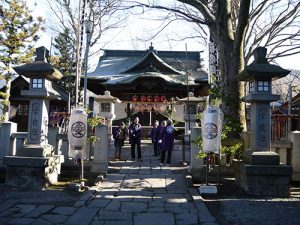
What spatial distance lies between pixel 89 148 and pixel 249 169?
18.2 ft

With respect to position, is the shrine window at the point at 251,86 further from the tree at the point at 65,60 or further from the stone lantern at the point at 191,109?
the tree at the point at 65,60

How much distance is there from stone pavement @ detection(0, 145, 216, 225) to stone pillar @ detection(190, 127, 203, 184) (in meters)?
0.36

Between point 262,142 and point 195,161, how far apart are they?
2.29 m

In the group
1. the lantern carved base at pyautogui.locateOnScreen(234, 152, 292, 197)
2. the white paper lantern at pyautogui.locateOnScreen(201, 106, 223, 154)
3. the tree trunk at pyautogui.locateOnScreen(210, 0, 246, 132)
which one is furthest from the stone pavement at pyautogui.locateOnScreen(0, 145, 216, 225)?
the tree trunk at pyautogui.locateOnScreen(210, 0, 246, 132)

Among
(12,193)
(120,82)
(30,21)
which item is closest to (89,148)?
(12,193)

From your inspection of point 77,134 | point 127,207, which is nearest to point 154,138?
point 77,134

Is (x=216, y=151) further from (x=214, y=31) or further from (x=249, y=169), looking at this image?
(x=214, y=31)

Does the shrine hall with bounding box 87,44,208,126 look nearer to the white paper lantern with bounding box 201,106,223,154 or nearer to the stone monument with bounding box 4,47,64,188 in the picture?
the stone monument with bounding box 4,47,64,188

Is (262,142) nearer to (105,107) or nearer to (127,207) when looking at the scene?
(127,207)

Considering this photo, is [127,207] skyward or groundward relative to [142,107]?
groundward

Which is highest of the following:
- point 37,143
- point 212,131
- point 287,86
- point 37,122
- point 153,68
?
point 287,86

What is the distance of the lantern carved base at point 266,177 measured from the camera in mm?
7965

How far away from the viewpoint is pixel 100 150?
10.2 metres

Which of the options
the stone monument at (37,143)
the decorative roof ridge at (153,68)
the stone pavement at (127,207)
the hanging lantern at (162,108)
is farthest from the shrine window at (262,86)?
the decorative roof ridge at (153,68)
